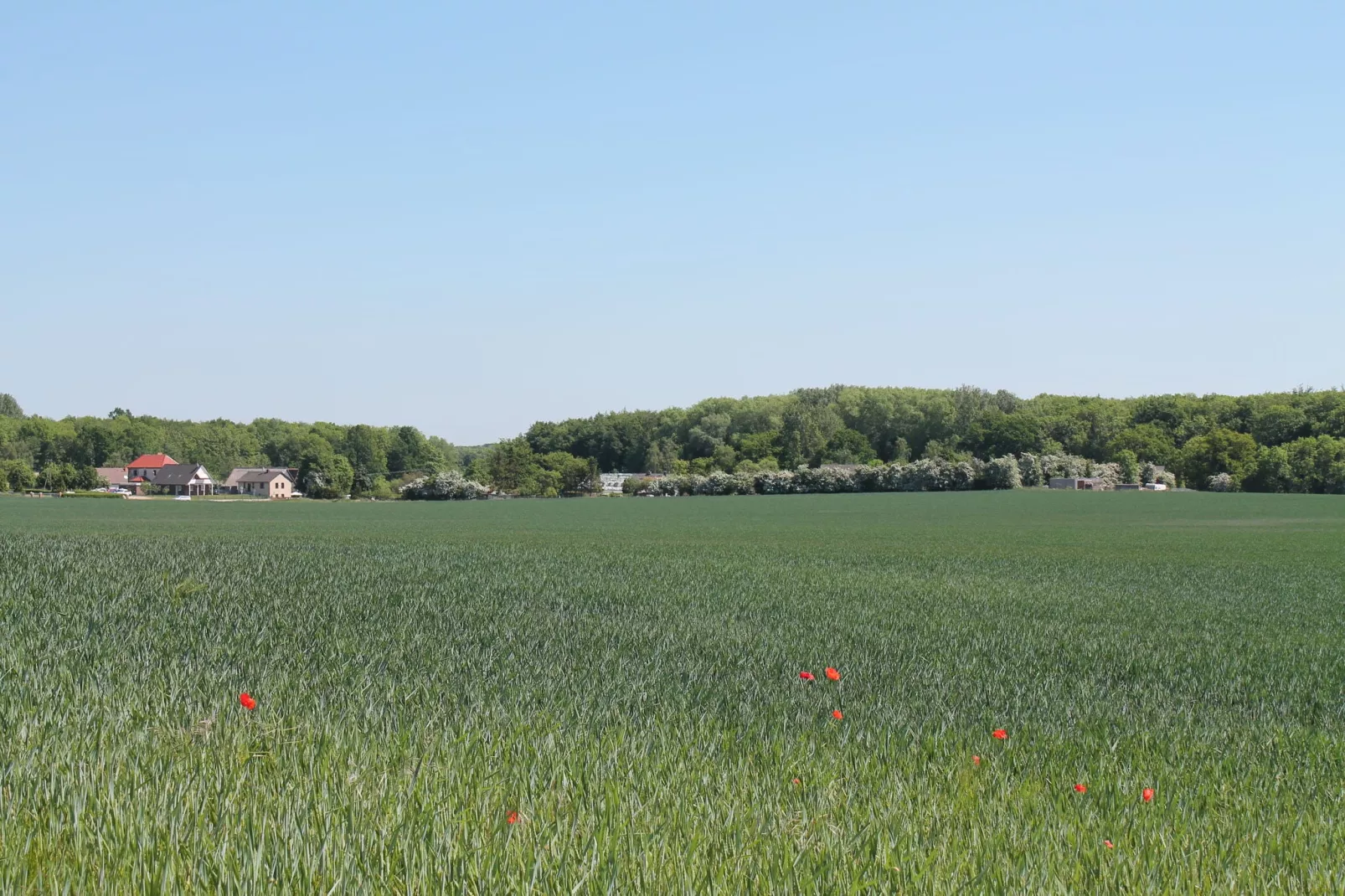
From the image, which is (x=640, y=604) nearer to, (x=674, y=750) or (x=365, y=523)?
(x=674, y=750)

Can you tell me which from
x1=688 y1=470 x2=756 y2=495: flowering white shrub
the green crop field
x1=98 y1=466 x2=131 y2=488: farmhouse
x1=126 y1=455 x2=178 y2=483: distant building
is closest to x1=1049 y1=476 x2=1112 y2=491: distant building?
x1=688 y1=470 x2=756 y2=495: flowering white shrub

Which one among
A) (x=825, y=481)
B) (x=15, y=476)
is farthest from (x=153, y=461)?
(x=825, y=481)

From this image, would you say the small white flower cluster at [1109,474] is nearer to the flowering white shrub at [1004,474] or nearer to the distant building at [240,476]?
the flowering white shrub at [1004,474]

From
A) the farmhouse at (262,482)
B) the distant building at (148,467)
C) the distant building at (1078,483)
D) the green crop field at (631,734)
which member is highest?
the distant building at (148,467)

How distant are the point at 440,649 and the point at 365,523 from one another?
63259 mm

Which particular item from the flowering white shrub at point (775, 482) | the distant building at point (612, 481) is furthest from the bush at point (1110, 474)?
the distant building at point (612, 481)

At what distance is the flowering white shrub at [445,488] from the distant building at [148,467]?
5912 cm

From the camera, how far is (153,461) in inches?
6836

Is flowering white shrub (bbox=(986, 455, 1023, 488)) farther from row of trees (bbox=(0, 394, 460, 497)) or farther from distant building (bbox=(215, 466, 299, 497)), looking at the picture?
distant building (bbox=(215, 466, 299, 497))

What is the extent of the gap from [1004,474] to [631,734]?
141211 mm

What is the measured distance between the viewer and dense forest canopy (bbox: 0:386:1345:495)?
469 feet

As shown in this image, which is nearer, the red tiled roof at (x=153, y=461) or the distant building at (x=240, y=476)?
the distant building at (x=240, y=476)

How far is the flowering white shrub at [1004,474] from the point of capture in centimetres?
14112

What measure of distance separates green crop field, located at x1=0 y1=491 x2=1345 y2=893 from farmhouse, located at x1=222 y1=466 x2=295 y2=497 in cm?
15381
